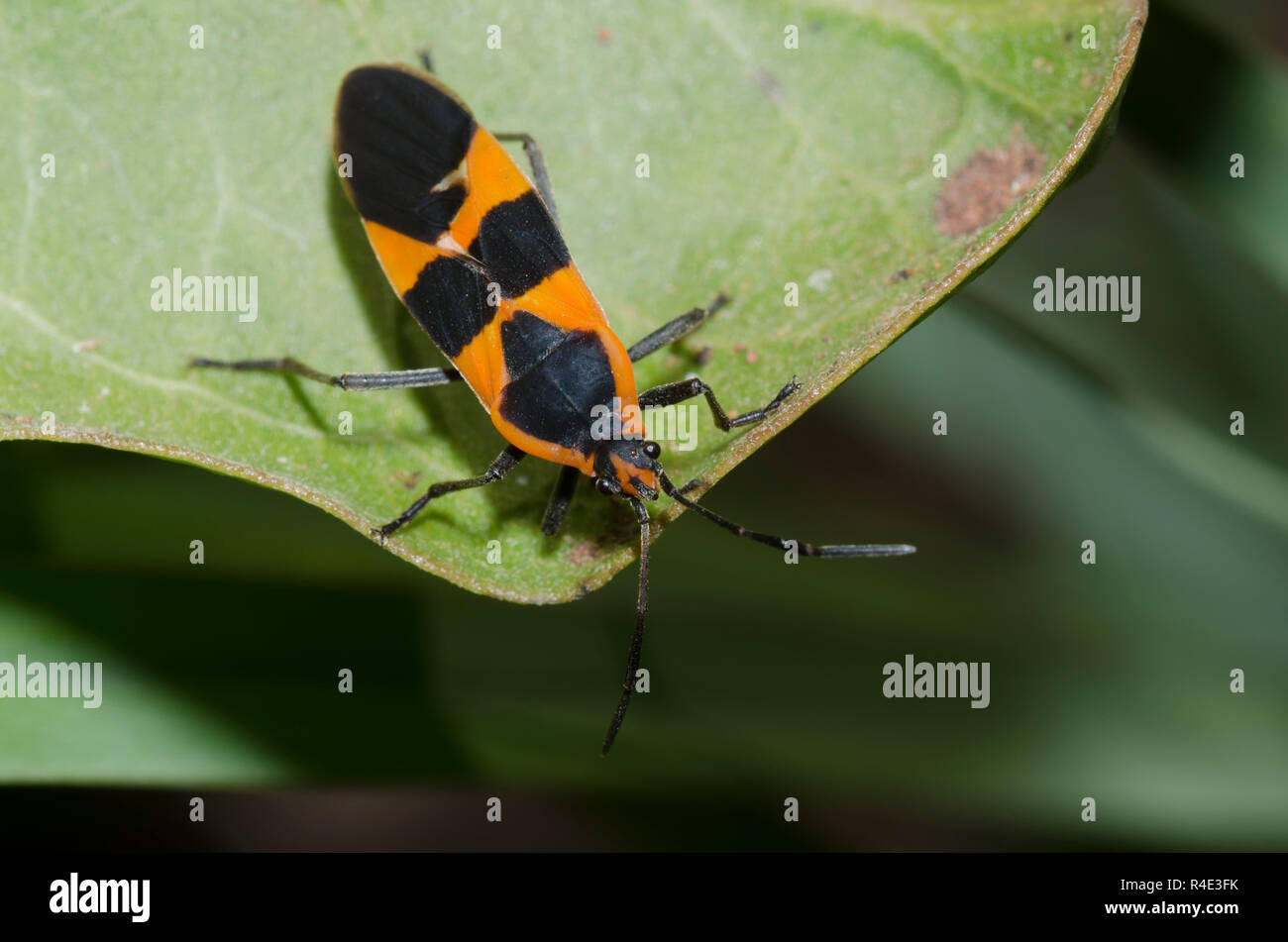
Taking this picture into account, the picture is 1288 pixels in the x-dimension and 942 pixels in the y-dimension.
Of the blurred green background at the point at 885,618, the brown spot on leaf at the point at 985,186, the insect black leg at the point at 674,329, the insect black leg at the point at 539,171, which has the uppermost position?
the insect black leg at the point at 539,171

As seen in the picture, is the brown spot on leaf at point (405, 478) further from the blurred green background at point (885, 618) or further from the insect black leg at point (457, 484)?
the blurred green background at point (885, 618)

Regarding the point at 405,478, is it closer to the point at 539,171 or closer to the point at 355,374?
the point at 355,374

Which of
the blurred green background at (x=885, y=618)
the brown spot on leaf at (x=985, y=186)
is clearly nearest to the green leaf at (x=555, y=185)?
the brown spot on leaf at (x=985, y=186)

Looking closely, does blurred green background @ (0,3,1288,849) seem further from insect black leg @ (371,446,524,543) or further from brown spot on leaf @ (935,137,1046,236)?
brown spot on leaf @ (935,137,1046,236)

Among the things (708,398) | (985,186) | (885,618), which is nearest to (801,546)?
(708,398)

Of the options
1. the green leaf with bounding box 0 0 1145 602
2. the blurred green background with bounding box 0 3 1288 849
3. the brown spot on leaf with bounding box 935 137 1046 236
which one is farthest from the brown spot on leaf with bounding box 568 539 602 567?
the brown spot on leaf with bounding box 935 137 1046 236

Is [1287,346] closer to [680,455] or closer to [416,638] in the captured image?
[680,455]
